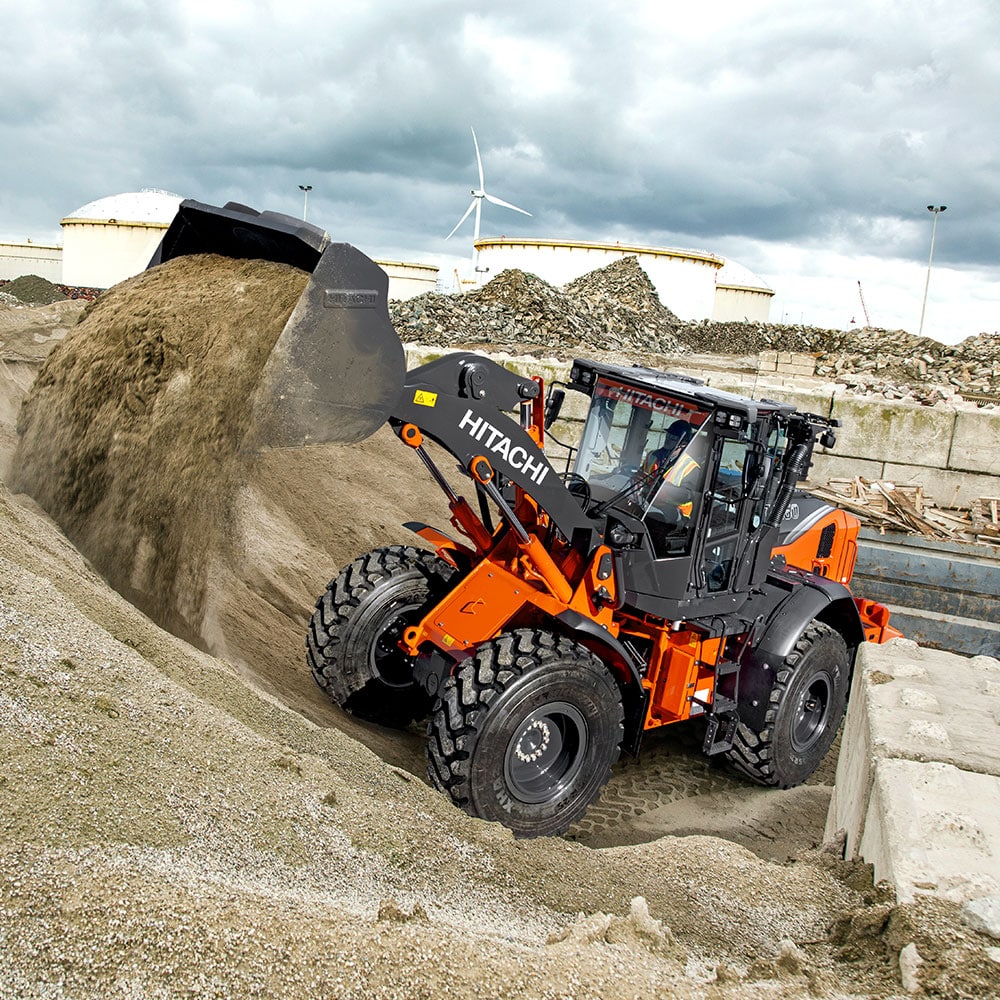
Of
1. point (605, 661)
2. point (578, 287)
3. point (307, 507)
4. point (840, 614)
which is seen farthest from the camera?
point (578, 287)

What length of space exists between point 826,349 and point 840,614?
1813cm

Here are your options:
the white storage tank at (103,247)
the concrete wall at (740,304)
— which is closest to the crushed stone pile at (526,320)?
the concrete wall at (740,304)

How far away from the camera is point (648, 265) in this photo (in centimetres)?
2872

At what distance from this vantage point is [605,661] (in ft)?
14.7

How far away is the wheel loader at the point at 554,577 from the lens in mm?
3553

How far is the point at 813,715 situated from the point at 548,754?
2.02 meters

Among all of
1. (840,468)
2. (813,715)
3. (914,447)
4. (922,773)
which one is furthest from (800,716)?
(914,447)

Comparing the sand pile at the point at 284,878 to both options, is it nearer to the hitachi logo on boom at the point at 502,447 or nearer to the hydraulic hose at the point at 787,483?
the hitachi logo on boom at the point at 502,447

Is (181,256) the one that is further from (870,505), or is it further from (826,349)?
(826,349)

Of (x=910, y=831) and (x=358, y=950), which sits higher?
(x=910, y=831)

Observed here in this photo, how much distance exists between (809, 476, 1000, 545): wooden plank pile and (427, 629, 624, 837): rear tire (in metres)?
6.23

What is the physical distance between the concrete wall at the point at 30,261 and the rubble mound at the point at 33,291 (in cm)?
677

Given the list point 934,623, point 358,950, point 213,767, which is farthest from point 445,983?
point 934,623

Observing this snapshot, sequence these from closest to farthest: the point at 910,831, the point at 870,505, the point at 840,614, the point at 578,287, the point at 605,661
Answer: the point at 910,831 → the point at 605,661 → the point at 840,614 → the point at 870,505 → the point at 578,287
